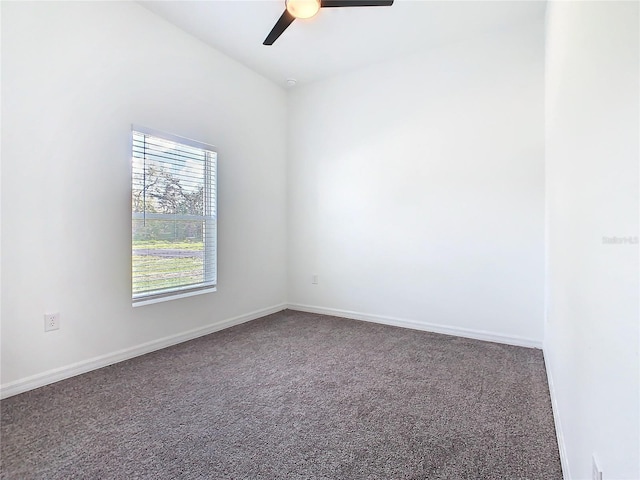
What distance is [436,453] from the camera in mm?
1549

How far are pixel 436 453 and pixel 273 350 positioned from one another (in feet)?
5.40

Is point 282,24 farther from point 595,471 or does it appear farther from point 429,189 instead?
point 595,471

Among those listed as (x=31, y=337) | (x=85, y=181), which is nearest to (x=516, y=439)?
(x=31, y=337)

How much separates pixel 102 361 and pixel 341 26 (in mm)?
3359

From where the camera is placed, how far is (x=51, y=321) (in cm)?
225

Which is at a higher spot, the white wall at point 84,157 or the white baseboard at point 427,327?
the white wall at point 84,157

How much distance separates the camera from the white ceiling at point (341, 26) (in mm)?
2740

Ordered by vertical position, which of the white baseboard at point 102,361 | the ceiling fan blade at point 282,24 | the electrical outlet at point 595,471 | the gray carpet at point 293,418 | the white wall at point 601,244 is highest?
the ceiling fan blade at point 282,24

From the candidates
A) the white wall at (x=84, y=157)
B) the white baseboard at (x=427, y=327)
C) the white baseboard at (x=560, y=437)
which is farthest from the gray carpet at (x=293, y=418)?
the white wall at (x=84, y=157)

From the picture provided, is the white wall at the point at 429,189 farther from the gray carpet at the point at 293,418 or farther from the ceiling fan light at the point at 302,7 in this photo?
the ceiling fan light at the point at 302,7

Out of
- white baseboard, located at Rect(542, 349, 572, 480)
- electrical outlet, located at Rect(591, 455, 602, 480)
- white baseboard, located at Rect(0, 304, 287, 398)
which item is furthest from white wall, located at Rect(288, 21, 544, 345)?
electrical outlet, located at Rect(591, 455, 602, 480)

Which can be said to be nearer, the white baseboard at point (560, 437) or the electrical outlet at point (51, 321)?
the white baseboard at point (560, 437)

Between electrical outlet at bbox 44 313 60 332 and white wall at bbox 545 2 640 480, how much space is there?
9.41 feet

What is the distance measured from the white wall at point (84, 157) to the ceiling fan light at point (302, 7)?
4.47ft
